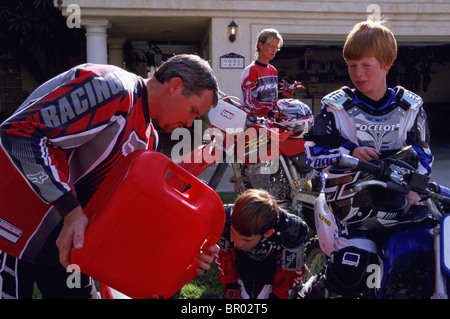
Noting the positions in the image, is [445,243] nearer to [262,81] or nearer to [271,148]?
[271,148]

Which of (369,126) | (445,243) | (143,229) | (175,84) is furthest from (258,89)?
(143,229)

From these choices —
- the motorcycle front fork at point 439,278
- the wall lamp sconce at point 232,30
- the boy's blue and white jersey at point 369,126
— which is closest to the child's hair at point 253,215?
the boy's blue and white jersey at point 369,126

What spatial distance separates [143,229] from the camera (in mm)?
1593

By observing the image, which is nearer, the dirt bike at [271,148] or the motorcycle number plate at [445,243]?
the motorcycle number plate at [445,243]

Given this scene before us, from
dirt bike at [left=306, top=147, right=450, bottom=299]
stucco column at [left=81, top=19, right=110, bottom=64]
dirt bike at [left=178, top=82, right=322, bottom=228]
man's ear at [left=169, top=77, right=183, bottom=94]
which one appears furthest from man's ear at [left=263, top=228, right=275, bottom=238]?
stucco column at [left=81, top=19, right=110, bottom=64]

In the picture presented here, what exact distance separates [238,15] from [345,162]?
803 centimetres

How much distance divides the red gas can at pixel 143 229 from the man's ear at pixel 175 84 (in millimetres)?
330

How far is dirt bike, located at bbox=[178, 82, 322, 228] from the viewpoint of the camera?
4633 millimetres

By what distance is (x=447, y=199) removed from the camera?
6.29 feet

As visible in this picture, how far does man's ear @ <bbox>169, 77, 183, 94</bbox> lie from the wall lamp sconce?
764 centimetres

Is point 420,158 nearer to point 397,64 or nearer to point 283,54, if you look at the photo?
point 283,54

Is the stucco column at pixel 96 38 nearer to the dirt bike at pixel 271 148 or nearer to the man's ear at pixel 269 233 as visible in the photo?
the dirt bike at pixel 271 148

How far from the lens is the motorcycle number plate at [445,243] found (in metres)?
1.76
